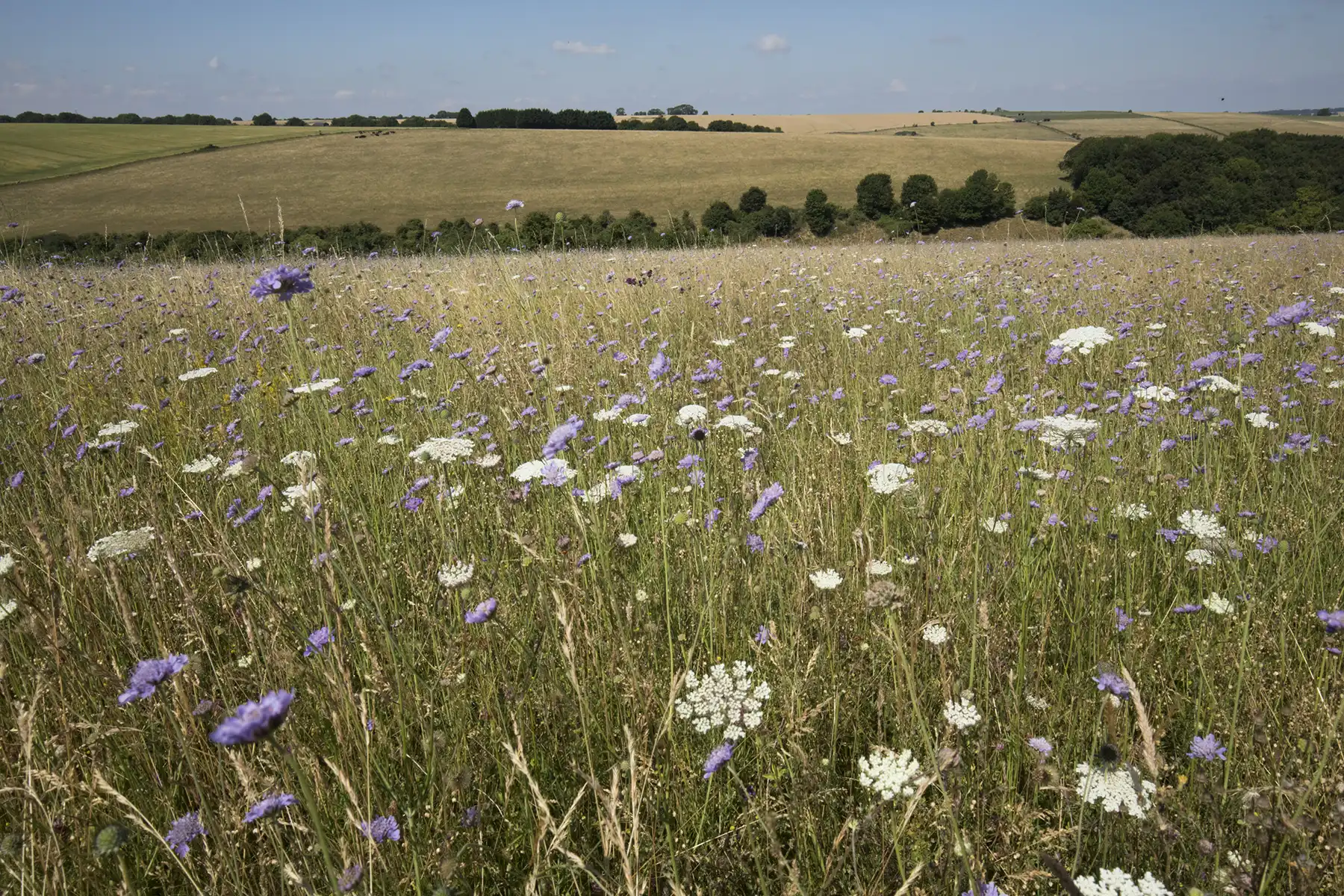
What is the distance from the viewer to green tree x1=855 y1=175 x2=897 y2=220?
33500 mm

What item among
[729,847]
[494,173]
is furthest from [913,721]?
[494,173]

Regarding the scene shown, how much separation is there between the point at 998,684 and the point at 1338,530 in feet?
5.48

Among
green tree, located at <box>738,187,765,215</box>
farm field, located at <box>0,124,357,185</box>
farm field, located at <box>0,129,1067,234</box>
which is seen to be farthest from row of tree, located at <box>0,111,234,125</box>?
green tree, located at <box>738,187,765,215</box>

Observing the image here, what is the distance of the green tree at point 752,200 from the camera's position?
33.3 metres

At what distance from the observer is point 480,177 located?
43.8 m

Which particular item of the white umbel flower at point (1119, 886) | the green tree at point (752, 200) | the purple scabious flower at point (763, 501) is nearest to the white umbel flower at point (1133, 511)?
the purple scabious flower at point (763, 501)

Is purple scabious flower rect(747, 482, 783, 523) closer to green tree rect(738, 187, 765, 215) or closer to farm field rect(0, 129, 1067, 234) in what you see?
farm field rect(0, 129, 1067, 234)

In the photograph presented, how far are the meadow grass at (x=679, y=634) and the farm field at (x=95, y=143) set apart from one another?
190 ft

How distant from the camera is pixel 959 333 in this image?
479 centimetres

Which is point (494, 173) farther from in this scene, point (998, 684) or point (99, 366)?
point (998, 684)

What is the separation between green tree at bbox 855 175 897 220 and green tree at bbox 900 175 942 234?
69 centimetres

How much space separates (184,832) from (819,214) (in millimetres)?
30963

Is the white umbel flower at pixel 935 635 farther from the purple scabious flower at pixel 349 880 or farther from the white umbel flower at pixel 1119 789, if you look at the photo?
the purple scabious flower at pixel 349 880

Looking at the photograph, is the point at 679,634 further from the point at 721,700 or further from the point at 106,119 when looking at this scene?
the point at 106,119
